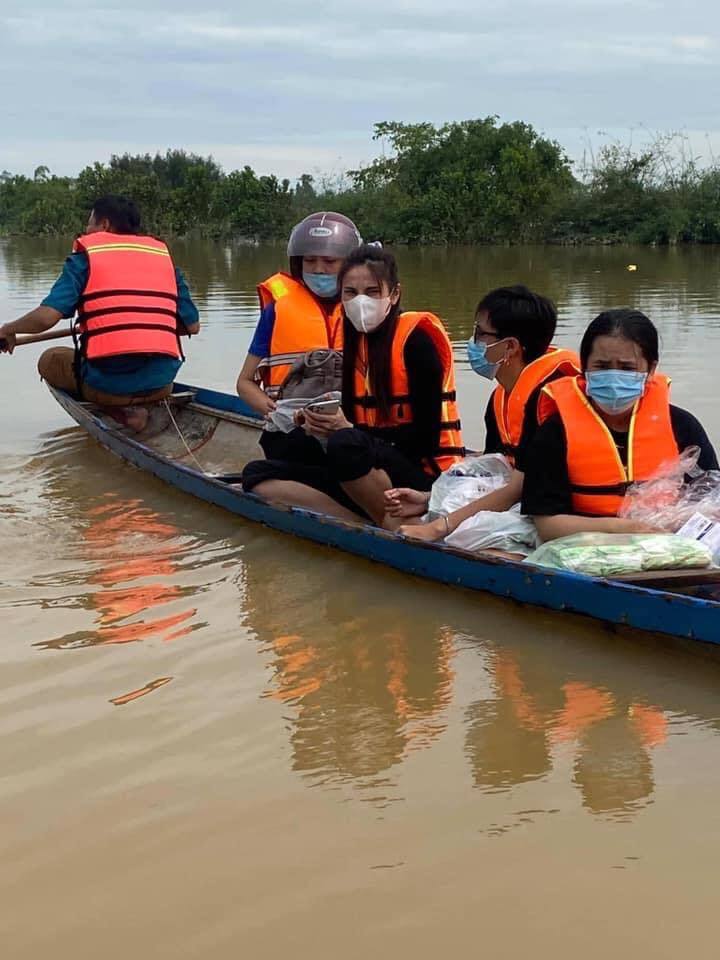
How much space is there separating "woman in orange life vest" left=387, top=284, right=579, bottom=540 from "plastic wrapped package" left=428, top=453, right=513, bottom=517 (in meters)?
0.07

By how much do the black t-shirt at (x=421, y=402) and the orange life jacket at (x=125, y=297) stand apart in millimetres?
2433

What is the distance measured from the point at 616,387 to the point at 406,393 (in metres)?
1.13

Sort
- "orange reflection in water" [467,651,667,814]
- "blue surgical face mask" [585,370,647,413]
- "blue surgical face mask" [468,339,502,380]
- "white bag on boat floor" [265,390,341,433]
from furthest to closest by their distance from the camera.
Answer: "white bag on boat floor" [265,390,341,433]
"blue surgical face mask" [468,339,502,380]
"blue surgical face mask" [585,370,647,413]
"orange reflection in water" [467,651,667,814]

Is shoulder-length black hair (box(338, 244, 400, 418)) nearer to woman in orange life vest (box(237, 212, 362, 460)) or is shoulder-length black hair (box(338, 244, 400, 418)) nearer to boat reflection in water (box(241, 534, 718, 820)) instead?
woman in orange life vest (box(237, 212, 362, 460))

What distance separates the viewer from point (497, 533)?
398 centimetres

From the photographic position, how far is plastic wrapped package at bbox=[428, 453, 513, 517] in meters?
4.20

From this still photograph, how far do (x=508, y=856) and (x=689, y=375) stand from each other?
689 cm

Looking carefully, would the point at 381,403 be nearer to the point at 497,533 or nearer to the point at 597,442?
the point at 497,533

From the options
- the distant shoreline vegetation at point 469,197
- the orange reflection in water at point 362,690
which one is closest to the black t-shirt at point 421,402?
the orange reflection in water at point 362,690

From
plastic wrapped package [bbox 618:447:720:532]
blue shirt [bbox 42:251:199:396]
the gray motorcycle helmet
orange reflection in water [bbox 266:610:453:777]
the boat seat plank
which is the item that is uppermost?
the gray motorcycle helmet

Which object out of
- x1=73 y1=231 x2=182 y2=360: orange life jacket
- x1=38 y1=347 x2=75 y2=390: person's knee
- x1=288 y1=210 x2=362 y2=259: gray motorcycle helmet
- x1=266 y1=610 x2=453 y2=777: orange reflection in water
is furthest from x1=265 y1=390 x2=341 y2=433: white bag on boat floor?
x1=38 y1=347 x2=75 y2=390: person's knee

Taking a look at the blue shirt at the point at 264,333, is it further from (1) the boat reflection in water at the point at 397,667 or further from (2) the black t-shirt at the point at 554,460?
(2) the black t-shirt at the point at 554,460

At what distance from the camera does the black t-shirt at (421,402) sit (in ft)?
14.6

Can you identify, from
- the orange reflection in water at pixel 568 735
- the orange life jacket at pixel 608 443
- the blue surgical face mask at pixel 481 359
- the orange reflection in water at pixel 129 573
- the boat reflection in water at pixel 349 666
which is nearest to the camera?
the orange reflection in water at pixel 568 735
